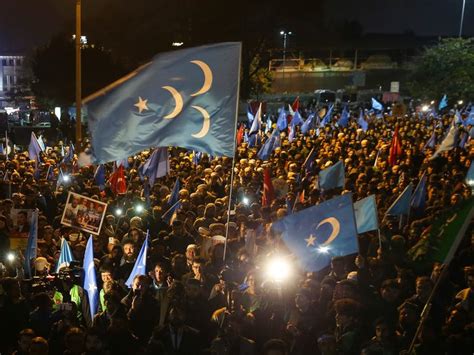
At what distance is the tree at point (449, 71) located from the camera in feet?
135

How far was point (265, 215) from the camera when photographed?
32.1 feet

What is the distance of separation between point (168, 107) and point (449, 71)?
38960mm

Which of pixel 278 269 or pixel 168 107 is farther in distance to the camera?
pixel 168 107

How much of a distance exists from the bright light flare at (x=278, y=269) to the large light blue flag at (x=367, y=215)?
135 centimetres

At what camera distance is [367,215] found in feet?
24.3

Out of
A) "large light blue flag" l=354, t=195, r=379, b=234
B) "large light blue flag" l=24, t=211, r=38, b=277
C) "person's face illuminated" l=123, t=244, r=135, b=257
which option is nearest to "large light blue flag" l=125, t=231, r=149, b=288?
"person's face illuminated" l=123, t=244, r=135, b=257

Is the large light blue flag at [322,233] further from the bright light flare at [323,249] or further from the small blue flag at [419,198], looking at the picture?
the small blue flag at [419,198]

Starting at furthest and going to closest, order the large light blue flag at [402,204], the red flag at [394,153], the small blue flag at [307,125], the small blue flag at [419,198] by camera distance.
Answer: the small blue flag at [307,125]
the red flag at [394,153]
the small blue flag at [419,198]
the large light blue flag at [402,204]

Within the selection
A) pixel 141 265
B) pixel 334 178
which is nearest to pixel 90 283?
pixel 141 265

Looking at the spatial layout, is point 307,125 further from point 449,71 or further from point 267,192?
point 449,71

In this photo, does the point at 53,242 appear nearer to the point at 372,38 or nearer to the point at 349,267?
the point at 349,267

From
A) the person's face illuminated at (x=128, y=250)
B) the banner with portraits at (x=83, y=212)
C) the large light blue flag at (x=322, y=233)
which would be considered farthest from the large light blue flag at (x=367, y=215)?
the banner with portraits at (x=83, y=212)

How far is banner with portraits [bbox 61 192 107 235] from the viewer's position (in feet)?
27.6

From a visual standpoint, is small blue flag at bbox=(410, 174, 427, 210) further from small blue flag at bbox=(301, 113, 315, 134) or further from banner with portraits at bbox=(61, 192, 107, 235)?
small blue flag at bbox=(301, 113, 315, 134)
